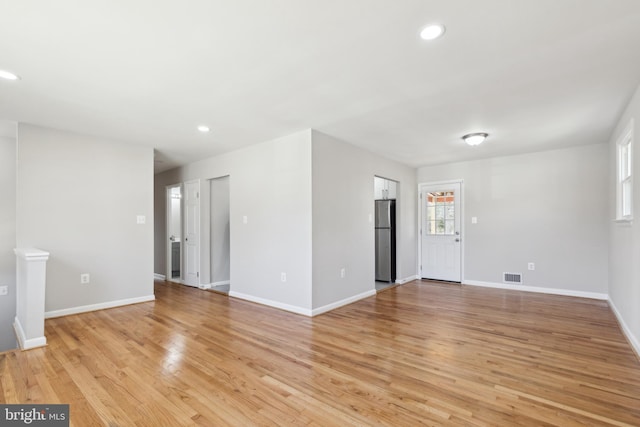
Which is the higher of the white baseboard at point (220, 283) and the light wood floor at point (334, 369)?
the light wood floor at point (334, 369)

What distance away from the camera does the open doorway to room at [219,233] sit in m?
5.94

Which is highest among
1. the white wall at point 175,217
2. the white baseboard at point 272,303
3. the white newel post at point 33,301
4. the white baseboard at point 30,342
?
the white wall at point 175,217

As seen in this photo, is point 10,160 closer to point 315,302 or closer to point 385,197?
point 315,302

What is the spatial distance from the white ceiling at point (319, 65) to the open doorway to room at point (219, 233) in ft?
6.80

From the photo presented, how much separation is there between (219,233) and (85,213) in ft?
7.29

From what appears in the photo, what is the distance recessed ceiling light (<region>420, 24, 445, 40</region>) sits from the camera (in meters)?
1.95

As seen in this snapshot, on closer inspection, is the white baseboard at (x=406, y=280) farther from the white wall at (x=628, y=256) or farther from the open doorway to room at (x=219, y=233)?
the open doorway to room at (x=219, y=233)

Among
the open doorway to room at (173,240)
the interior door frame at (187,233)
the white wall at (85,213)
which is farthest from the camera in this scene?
the open doorway to room at (173,240)

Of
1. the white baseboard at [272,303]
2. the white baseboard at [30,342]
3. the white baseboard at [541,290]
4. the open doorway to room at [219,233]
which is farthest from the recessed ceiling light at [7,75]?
the white baseboard at [541,290]

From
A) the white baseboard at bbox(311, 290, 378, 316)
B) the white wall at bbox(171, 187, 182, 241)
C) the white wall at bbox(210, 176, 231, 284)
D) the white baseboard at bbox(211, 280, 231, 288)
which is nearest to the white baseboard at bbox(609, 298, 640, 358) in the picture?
the white baseboard at bbox(311, 290, 378, 316)

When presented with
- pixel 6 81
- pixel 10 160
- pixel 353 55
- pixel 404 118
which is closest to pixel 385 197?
pixel 404 118

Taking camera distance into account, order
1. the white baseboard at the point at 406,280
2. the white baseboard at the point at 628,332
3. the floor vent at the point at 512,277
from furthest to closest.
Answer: the white baseboard at the point at 406,280 → the floor vent at the point at 512,277 → the white baseboard at the point at 628,332

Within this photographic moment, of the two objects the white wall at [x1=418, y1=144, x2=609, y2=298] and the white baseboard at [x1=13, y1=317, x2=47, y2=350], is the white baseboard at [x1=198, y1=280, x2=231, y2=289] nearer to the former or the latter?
the white baseboard at [x1=13, y1=317, x2=47, y2=350]

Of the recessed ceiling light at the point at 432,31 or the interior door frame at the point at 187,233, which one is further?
the interior door frame at the point at 187,233
